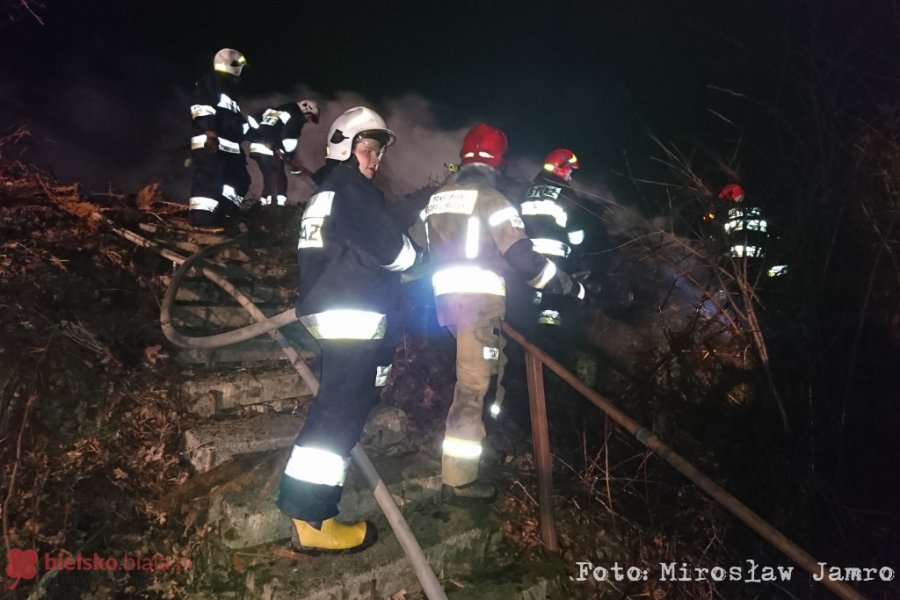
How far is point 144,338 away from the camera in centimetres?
343

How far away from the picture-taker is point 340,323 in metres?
2.54

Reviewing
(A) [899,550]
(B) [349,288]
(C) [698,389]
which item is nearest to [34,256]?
(B) [349,288]

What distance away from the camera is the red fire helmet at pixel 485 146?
147 inches

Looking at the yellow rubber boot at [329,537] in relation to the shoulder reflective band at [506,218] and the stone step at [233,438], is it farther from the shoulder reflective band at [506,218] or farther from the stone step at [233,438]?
the shoulder reflective band at [506,218]

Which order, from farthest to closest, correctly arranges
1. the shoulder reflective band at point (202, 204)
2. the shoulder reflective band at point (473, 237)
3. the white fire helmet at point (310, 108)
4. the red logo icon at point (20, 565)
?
the white fire helmet at point (310, 108)
the shoulder reflective band at point (202, 204)
the shoulder reflective band at point (473, 237)
the red logo icon at point (20, 565)

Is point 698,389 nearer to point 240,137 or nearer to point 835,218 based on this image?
point 835,218

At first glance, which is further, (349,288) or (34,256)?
(34,256)

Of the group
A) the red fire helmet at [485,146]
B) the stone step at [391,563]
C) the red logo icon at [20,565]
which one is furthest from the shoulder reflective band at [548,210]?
the red logo icon at [20,565]

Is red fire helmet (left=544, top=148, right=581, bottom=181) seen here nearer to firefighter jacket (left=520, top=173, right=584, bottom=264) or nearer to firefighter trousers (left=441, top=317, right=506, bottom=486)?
firefighter jacket (left=520, top=173, right=584, bottom=264)

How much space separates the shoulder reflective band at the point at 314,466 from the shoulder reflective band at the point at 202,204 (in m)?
3.64

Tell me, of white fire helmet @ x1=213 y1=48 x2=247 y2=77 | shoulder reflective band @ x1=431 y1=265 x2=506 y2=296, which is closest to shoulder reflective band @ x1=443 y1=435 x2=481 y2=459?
shoulder reflective band @ x1=431 y1=265 x2=506 y2=296

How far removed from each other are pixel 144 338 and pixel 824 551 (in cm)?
539

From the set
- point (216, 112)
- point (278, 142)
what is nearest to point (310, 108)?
point (278, 142)

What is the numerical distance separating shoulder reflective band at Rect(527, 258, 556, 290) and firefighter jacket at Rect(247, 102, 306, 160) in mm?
4725
